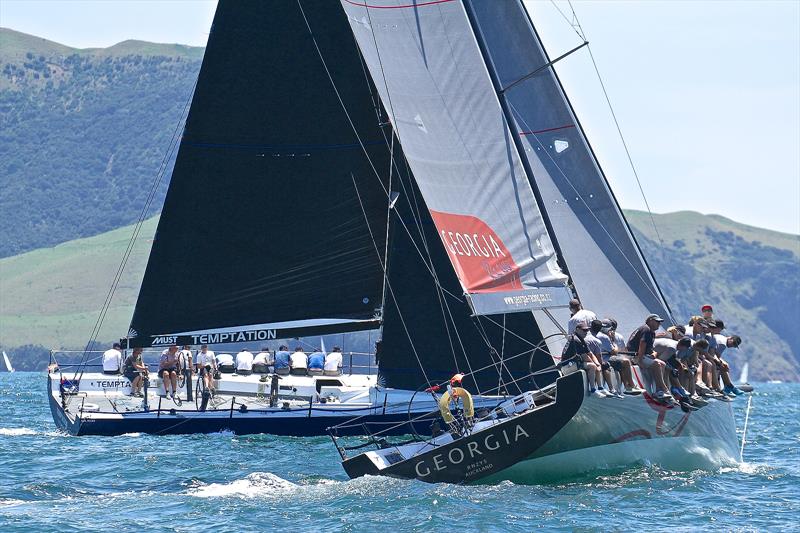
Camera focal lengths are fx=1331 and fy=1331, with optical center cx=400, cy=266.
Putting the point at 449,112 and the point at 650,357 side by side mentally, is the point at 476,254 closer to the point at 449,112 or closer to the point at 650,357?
the point at 449,112

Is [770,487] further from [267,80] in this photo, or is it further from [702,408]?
[267,80]

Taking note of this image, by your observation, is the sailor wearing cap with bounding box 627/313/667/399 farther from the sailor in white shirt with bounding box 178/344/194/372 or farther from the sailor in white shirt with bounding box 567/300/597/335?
the sailor in white shirt with bounding box 178/344/194/372

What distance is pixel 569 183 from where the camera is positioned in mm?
26250

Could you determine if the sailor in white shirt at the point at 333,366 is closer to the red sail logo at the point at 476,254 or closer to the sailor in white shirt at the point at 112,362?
the sailor in white shirt at the point at 112,362

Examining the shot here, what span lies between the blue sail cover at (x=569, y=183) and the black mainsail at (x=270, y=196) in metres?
4.27

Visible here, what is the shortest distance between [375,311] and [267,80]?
570 centimetres

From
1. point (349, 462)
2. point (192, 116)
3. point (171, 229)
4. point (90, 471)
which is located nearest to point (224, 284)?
point (171, 229)

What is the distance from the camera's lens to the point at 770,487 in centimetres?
2234

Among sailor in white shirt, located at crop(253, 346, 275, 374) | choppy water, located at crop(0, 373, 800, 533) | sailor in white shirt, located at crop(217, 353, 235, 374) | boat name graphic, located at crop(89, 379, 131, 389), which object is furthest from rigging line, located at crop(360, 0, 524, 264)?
boat name graphic, located at crop(89, 379, 131, 389)

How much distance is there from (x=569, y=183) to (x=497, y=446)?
8422mm

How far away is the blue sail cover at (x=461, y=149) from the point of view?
21.2 metres

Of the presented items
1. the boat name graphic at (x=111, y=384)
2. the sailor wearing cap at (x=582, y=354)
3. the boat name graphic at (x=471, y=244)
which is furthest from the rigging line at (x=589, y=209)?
the boat name graphic at (x=111, y=384)

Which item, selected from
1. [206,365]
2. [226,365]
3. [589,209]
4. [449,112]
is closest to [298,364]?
[226,365]

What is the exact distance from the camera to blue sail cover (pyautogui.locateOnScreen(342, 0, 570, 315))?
833 inches
